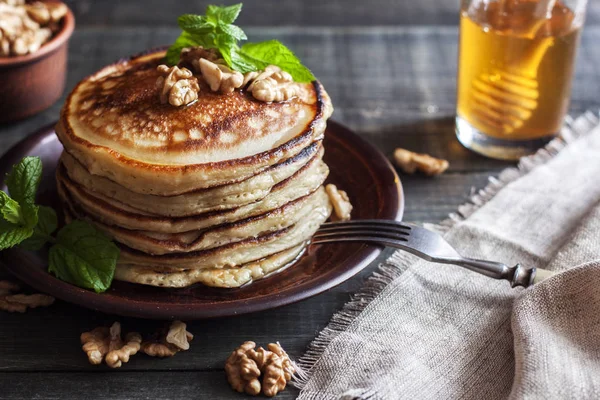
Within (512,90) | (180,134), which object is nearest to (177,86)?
(180,134)

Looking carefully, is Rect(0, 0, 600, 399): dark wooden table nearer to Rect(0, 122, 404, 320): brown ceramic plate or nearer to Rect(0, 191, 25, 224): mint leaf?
Rect(0, 122, 404, 320): brown ceramic plate

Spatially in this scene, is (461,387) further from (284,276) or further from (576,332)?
(284,276)

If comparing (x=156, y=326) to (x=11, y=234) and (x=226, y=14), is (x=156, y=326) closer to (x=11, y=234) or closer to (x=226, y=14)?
(x=11, y=234)

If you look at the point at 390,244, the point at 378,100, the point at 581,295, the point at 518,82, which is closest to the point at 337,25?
the point at 378,100

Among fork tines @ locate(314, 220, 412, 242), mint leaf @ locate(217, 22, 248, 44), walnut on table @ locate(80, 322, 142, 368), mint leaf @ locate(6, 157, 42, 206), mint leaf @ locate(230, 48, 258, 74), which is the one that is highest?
mint leaf @ locate(217, 22, 248, 44)

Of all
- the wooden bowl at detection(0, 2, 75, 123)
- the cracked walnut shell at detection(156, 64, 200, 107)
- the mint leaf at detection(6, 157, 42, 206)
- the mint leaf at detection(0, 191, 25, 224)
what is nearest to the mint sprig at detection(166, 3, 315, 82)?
the cracked walnut shell at detection(156, 64, 200, 107)

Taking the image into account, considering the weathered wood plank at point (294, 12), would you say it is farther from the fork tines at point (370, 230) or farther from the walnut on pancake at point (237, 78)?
the fork tines at point (370, 230)
